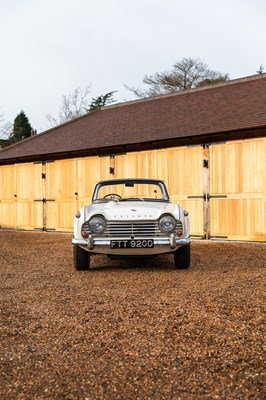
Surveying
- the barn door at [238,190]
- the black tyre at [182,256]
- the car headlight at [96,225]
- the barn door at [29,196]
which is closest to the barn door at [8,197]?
the barn door at [29,196]

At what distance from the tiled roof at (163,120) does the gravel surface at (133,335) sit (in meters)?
6.37

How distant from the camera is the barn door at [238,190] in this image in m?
10.4

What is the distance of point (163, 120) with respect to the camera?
→ 14.0 meters

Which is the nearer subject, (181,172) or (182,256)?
(182,256)

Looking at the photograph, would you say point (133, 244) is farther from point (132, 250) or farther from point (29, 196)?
point (29, 196)

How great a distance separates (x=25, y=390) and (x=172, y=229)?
3.87m

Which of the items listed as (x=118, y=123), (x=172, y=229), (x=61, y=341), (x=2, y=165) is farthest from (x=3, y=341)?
(x=2, y=165)

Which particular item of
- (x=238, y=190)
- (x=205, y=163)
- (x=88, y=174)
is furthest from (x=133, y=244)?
(x=88, y=174)

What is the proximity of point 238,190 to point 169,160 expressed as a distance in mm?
2336

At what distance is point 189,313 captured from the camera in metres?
3.77

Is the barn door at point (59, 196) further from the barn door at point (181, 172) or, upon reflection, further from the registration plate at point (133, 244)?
the registration plate at point (133, 244)

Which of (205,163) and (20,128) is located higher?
(20,128)

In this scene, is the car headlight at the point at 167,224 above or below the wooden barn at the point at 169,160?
below

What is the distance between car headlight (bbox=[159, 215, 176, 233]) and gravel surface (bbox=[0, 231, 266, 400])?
0.64 metres
